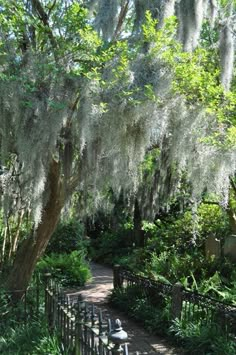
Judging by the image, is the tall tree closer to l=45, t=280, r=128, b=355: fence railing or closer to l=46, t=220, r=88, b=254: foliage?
l=45, t=280, r=128, b=355: fence railing

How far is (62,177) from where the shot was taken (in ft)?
21.9

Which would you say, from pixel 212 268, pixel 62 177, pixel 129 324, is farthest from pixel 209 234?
pixel 62 177

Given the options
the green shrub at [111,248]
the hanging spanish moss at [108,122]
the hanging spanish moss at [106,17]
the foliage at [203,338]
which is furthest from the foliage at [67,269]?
the hanging spanish moss at [106,17]

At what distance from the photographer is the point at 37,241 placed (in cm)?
673

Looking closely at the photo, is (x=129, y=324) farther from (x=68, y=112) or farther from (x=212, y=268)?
(x=68, y=112)

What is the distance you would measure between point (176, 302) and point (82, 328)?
3.15 m

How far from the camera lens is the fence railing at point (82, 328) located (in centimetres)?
276

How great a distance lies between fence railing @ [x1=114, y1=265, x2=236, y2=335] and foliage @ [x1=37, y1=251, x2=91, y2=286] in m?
3.49

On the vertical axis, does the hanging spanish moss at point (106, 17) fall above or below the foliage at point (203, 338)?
above

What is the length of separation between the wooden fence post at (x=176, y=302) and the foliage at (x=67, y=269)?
507 cm

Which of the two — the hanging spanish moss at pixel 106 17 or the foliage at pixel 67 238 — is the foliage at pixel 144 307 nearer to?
the hanging spanish moss at pixel 106 17

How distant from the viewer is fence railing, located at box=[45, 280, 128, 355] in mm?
2758

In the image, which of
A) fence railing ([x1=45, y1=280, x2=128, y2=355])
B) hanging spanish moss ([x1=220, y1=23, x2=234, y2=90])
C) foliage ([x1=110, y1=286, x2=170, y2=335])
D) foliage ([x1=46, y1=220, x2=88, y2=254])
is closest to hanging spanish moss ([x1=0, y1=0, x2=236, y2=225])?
hanging spanish moss ([x1=220, y1=23, x2=234, y2=90])

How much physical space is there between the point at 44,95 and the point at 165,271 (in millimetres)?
5435
